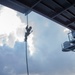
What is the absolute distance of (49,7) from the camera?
43.1ft

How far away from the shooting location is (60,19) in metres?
15.1

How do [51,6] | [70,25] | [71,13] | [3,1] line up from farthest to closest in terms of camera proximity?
[70,25] → [71,13] → [51,6] → [3,1]

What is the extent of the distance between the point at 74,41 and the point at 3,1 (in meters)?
25.3

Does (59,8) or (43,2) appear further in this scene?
(59,8)

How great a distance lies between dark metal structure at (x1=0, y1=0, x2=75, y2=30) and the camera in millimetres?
12422

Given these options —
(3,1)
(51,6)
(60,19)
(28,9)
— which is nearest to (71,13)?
(60,19)

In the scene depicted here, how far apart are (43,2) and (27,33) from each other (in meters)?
4.61

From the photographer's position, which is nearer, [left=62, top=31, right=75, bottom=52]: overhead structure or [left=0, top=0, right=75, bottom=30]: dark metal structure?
[left=0, top=0, right=75, bottom=30]: dark metal structure

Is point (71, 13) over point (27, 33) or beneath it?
over

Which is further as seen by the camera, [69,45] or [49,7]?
[69,45]

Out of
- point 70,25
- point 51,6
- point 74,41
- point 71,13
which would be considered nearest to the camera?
point 51,6

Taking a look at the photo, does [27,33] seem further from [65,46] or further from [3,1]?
[65,46]

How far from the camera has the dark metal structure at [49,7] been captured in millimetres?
12422

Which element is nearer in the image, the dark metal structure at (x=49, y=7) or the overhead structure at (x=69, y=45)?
the dark metal structure at (x=49, y=7)
